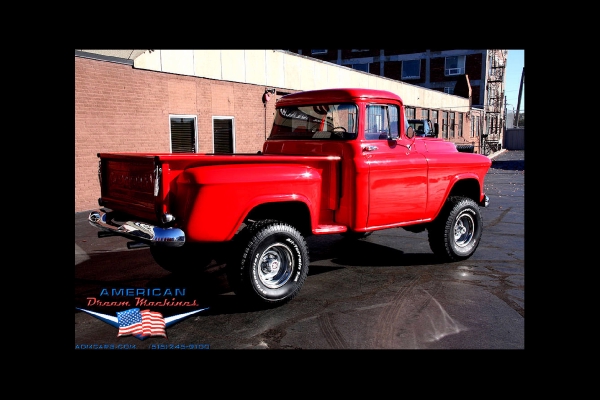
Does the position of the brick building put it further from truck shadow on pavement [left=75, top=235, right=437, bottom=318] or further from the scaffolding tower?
the scaffolding tower

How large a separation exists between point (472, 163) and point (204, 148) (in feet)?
26.4

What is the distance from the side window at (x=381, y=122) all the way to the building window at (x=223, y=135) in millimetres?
8035

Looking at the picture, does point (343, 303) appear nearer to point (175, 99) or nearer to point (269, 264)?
point (269, 264)

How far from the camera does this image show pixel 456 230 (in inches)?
246

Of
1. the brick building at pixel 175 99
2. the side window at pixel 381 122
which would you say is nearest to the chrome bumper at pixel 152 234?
the side window at pixel 381 122

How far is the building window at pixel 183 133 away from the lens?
11.6 metres

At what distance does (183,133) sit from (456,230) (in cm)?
805

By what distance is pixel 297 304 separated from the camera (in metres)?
4.65

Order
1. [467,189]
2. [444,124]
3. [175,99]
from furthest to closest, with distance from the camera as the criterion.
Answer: [444,124], [175,99], [467,189]

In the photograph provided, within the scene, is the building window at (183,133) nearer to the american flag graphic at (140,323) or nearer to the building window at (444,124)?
the american flag graphic at (140,323)

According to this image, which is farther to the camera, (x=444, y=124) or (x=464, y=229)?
(x=444, y=124)

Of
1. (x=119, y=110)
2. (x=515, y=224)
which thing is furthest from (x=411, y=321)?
(x=119, y=110)

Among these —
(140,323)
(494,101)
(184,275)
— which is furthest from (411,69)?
(140,323)
